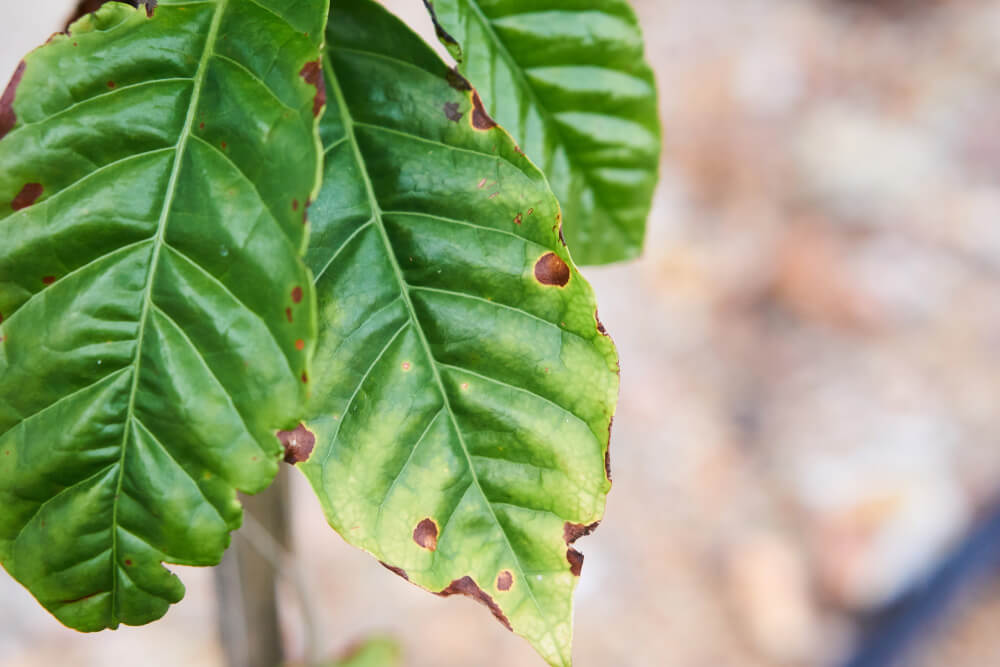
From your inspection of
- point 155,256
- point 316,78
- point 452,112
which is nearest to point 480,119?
point 452,112

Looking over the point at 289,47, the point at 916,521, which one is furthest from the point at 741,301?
the point at 289,47

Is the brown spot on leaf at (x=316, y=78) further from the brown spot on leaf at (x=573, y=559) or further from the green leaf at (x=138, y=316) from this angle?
the brown spot on leaf at (x=573, y=559)

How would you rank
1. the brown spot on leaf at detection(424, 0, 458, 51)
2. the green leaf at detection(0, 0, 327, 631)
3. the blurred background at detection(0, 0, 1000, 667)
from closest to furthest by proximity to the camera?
the green leaf at detection(0, 0, 327, 631), the brown spot on leaf at detection(424, 0, 458, 51), the blurred background at detection(0, 0, 1000, 667)

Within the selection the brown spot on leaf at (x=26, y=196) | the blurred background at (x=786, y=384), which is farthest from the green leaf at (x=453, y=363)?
the blurred background at (x=786, y=384)

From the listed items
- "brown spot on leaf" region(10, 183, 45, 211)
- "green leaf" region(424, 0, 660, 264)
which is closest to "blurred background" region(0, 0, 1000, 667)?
"green leaf" region(424, 0, 660, 264)

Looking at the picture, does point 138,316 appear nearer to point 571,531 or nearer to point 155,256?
point 155,256

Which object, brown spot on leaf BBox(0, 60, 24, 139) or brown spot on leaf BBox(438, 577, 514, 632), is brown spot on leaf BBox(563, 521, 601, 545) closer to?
brown spot on leaf BBox(438, 577, 514, 632)
